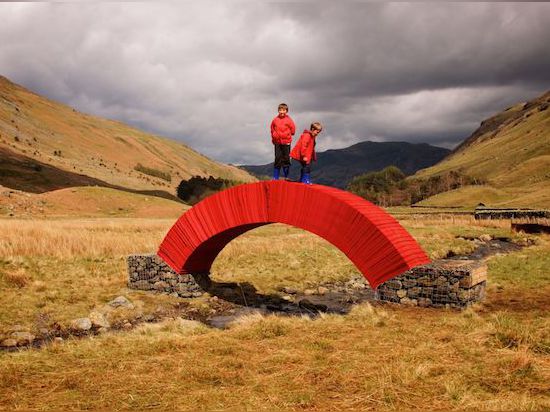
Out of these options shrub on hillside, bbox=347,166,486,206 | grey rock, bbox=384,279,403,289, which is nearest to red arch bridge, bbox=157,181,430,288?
grey rock, bbox=384,279,403,289

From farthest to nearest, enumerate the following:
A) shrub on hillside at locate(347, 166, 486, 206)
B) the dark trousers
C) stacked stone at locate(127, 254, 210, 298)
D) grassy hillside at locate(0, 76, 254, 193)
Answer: shrub on hillside at locate(347, 166, 486, 206), grassy hillside at locate(0, 76, 254, 193), stacked stone at locate(127, 254, 210, 298), the dark trousers

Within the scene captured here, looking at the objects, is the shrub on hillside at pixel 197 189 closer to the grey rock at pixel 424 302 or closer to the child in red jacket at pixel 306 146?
the child in red jacket at pixel 306 146

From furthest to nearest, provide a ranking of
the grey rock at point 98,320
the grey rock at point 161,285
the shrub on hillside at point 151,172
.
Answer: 1. the shrub on hillside at point 151,172
2. the grey rock at point 161,285
3. the grey rock at point 98,320

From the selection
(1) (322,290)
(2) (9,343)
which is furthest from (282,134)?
(2) (9,343)

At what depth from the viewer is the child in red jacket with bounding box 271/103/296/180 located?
14.3 m

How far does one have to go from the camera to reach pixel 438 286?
43.5 ft

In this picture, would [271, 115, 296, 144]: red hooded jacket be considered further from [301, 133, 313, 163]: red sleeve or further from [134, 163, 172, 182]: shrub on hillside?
[134, 163, 172, 182]: shrub on hillside

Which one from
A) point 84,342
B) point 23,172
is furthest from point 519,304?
point 23,172

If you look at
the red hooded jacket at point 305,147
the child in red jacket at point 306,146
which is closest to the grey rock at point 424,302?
the child in red jacket at point 306,146

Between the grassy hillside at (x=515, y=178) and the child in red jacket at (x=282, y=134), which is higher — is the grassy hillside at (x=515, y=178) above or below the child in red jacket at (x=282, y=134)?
above

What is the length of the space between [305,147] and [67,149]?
112724 mm

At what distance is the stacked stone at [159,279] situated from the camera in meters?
18.9

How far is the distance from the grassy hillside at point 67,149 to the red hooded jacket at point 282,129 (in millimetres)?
60915

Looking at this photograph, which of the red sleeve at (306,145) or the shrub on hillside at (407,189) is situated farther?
the shrub on hillside at (407,189)
